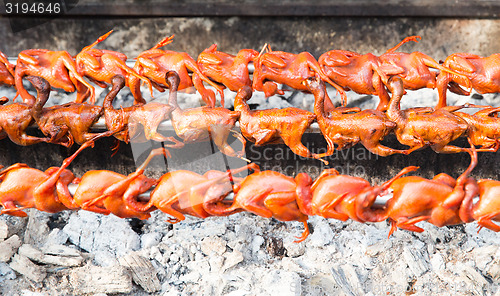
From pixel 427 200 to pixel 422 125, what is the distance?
375mm

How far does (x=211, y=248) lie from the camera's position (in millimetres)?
2670

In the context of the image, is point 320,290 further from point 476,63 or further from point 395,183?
point 476,63

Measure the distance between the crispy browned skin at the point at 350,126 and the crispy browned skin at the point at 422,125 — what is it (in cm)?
6

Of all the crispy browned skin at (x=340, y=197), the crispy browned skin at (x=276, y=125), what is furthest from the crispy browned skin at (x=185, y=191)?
the crispy browned skin at (x=340, y=197)

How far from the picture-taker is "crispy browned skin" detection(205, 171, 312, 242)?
2.04m

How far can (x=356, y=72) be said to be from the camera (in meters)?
2.32

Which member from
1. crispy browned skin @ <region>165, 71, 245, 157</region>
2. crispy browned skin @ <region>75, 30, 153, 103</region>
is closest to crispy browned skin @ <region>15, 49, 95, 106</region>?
crispy browned skin @ <region>75, 30, 153, 103</region>

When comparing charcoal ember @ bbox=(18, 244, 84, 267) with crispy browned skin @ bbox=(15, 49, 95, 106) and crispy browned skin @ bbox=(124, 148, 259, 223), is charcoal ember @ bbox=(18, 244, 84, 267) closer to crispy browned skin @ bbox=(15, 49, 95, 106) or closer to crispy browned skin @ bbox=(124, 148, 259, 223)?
crispy browned skin @ bbox=(124, 148, 259, 223)

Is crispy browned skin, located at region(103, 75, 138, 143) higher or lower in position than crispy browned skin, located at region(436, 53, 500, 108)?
lower

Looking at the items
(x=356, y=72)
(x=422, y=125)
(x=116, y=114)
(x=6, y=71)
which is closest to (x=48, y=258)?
(x=116, y=114)

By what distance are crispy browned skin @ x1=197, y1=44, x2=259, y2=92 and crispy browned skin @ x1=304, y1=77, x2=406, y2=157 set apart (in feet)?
1.27

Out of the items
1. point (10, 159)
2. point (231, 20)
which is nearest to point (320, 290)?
point (10, 159)

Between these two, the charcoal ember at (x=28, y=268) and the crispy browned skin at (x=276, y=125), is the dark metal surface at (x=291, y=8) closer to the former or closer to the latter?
the crispy browned skin at (x=276, y=125)

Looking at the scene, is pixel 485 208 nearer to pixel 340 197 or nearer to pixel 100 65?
pixel 340 197
